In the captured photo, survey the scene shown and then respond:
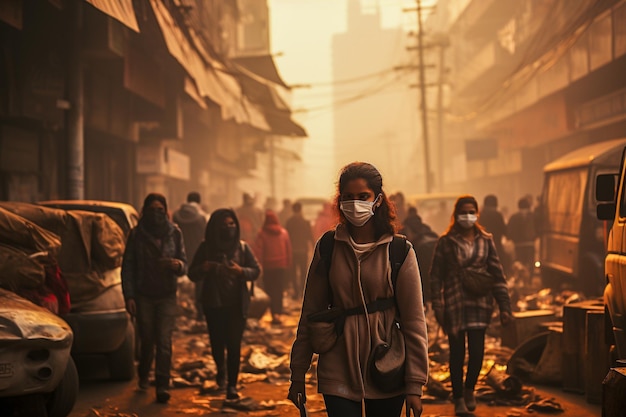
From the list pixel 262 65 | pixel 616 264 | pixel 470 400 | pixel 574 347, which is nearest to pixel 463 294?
pixel 470 400

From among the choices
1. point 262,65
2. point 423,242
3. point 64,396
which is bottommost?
point 64,396

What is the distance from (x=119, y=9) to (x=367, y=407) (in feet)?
33.8

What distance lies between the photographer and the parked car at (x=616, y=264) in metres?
7.11

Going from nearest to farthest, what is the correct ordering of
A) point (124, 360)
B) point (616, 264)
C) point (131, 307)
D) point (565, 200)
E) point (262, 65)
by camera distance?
point (616, 264) < point (131, 307) < point (124, 360) < point (565, 200) < point (262, 65)

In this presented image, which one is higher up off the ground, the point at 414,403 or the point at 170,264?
the point at 170,264

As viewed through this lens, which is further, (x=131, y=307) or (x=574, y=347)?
(x=574, y=347)

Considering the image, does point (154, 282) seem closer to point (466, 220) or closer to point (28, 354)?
point (28, 354)

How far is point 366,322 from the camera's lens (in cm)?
415

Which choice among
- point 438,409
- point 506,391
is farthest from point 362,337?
point 506,391

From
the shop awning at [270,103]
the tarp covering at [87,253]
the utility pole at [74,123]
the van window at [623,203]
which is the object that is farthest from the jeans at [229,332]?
the shop awning at [270,103]

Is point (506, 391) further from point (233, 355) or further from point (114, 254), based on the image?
point (114, 254)

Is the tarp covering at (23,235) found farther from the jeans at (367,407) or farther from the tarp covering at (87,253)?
the jeans at (367,407)

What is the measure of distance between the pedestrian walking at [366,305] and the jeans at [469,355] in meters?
3.75

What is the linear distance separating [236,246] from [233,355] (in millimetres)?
1033
